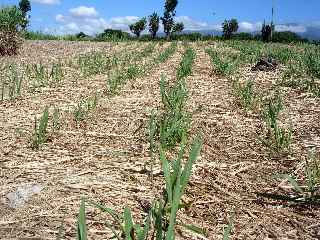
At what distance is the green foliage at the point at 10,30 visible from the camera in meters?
15.1

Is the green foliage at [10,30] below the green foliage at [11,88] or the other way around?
the other way around

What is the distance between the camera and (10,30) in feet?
52.4

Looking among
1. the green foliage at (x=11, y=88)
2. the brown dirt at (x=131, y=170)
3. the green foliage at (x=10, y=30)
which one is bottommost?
the brown dirt at (x=131, y=170)

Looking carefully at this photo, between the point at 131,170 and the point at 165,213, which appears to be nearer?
the point at 165,213

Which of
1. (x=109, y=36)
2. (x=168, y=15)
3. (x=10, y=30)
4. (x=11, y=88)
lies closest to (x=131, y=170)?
(x=11, y=88)

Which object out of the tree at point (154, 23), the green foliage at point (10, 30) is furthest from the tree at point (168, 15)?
the green foliage at point (10, 30)

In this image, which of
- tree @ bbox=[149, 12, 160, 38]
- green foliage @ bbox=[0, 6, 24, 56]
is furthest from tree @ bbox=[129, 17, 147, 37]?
green foliage @ bbox=[0, 6, 24, 56]

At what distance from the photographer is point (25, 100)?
593 cm

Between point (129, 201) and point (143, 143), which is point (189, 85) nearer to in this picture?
point (143, 143)

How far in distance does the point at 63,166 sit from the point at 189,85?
4709 millimetres

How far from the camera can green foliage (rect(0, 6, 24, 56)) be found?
49.5 feet

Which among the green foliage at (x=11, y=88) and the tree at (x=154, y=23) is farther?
the tree at (x=154, y=23)

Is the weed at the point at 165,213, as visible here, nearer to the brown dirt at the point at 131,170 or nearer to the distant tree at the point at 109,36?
the brown dirt at the point at 131,170

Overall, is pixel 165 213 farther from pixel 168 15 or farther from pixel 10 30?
pixel 168 15
